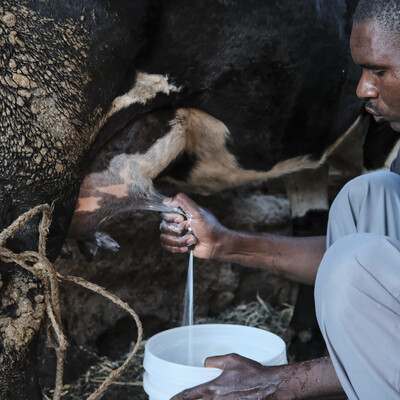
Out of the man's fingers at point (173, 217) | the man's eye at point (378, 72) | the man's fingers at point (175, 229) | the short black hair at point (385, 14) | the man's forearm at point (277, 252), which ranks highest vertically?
the short black hair at point (385, 14)

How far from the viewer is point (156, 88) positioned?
1670 mm

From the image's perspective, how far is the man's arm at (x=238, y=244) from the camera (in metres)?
A: 1.73

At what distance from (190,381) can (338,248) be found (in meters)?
0.47

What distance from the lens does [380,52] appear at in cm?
137

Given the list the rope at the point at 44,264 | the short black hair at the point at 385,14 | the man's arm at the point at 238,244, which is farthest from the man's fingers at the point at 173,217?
the short black hair at the point at 385,14

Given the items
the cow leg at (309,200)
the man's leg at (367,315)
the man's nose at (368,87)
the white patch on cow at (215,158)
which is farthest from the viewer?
the cow leg at (309,200)

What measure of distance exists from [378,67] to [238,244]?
2.09 ft

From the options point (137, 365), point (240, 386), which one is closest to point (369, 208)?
point (240, 386)

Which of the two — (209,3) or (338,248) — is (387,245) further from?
(209,3)

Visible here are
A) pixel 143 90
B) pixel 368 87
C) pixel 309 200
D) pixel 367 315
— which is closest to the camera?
pixel 367 315

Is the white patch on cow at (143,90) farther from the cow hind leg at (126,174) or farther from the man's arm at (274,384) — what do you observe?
the man's arm at (274,384)

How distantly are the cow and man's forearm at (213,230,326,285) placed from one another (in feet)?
0.82

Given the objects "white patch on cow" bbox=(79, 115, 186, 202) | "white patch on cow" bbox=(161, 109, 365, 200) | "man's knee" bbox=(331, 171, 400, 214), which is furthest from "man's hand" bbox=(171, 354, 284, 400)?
"white patch on cow" bbox=(161, 109, 365, 200)

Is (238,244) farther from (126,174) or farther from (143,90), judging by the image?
(143,90)
